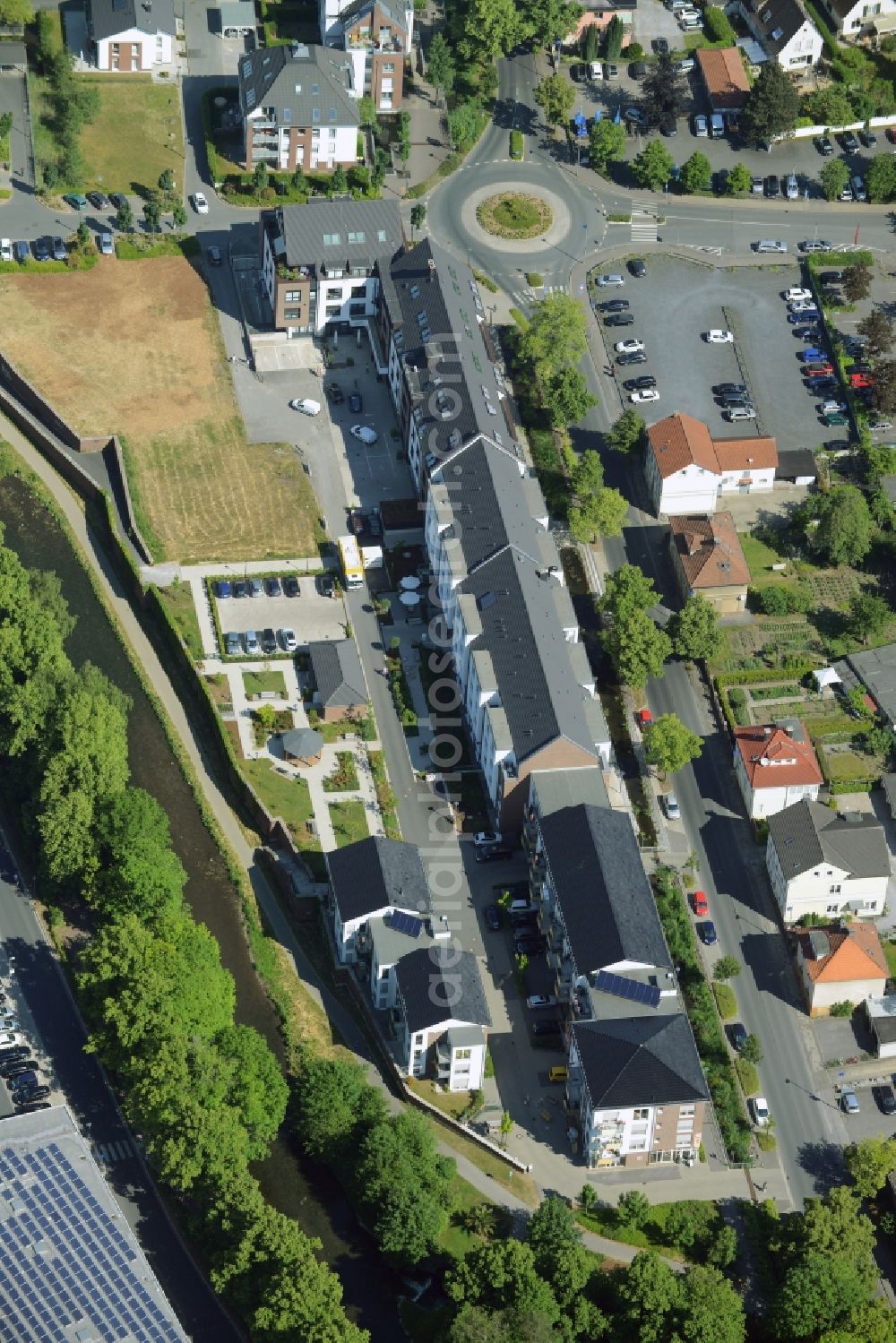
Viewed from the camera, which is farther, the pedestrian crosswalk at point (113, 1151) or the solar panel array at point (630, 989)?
the solar panel array at point (630, 989)

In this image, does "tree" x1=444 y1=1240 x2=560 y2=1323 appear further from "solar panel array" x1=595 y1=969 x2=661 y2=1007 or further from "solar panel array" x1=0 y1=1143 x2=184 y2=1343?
"solar panel array" x1=595 y1=969 x2=661 y2=1007

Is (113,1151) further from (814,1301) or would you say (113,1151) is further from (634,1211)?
(814,1301)

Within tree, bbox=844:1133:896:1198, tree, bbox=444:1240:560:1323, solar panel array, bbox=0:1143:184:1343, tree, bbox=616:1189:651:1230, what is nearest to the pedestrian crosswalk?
solar panel array, bbox=0:1143:184:1343

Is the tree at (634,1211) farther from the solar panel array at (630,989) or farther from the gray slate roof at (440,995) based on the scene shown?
the gray slate roof at (440,995)

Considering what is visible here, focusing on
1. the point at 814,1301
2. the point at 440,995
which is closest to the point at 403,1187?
the point at 440,995

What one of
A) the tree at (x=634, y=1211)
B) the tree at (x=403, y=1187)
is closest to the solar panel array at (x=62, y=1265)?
the tree at (x=403, y=1187)
